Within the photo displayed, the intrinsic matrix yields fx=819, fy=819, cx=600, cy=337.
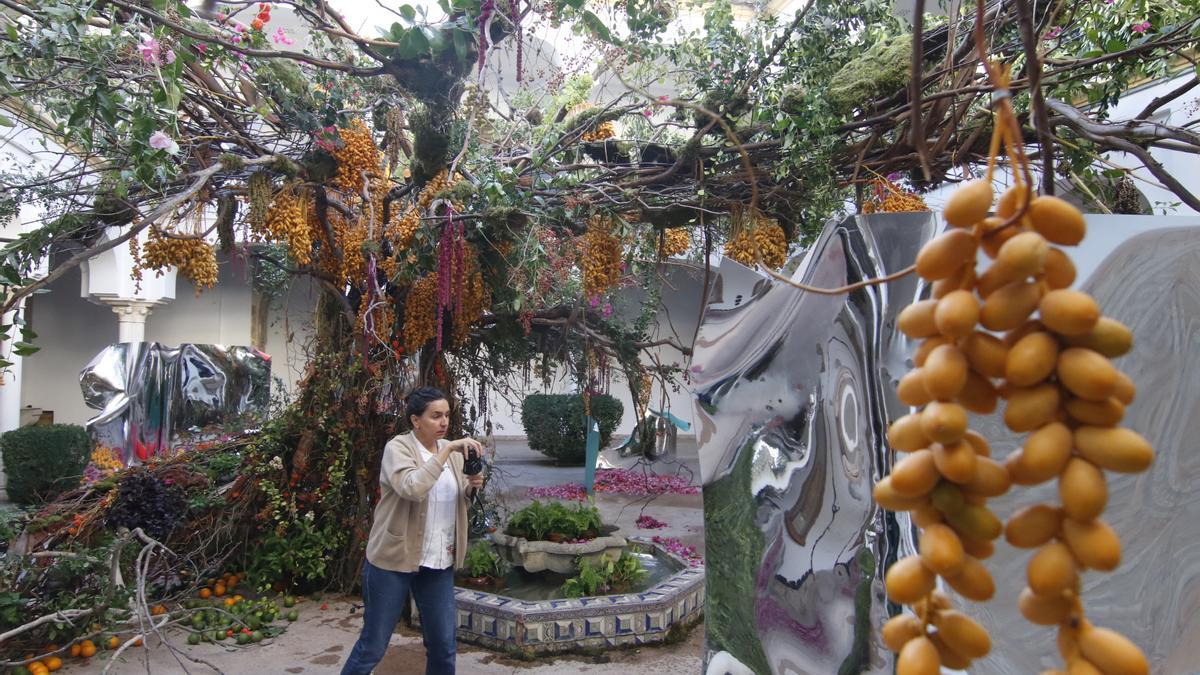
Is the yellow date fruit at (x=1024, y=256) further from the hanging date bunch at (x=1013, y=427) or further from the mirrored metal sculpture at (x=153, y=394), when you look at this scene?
the mirrored metal sculpture at (x=153, y=394)

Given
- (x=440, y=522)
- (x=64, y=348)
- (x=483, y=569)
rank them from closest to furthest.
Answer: (x=440, y=522) → (x=483, y=569) → (x=64, y=348)

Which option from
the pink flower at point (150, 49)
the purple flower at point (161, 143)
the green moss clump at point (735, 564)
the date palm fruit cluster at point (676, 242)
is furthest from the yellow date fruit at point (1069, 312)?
the date palm fruit cluster at point (676, 242)

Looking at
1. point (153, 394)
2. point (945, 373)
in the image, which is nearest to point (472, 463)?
point (945, 373)

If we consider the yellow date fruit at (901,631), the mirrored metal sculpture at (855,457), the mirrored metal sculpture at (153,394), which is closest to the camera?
the yellow date fruit at (901,631)

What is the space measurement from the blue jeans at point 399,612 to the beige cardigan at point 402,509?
69mm

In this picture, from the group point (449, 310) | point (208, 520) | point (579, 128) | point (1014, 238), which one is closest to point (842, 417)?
point (1014, 238)

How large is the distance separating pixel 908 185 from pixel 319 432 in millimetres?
4417

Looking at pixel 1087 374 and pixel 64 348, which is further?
pixel 64 348

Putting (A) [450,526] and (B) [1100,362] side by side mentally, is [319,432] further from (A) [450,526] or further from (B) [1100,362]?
(B) [1100,362]

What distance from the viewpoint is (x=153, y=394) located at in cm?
1067

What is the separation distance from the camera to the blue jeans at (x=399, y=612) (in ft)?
11.0

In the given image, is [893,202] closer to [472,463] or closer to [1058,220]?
[472,463]

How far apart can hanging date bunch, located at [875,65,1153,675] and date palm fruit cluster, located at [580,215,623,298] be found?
380 centimetres

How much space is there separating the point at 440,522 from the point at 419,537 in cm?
11
